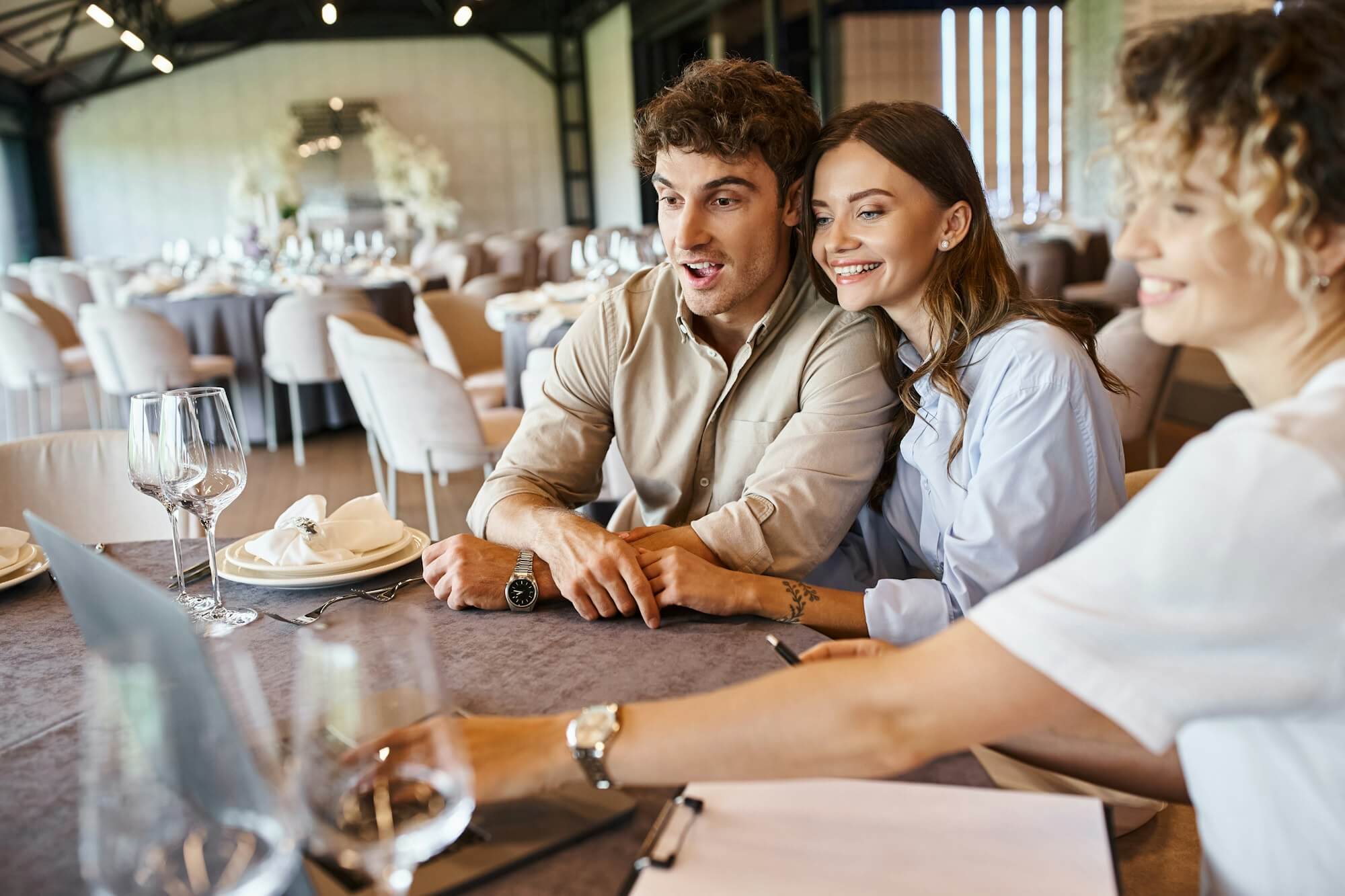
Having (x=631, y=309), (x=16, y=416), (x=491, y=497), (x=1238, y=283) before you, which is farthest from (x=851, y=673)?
(x=16, y=416)

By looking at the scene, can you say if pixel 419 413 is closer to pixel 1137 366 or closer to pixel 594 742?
pixel 1137 366

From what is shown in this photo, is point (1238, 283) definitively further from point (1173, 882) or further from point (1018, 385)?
point (1173, 882)

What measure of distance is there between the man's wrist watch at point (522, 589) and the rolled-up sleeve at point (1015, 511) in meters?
0.46

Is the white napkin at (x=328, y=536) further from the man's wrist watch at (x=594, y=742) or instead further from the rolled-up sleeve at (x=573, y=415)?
the man's wrist watch at (x=594, y=742)

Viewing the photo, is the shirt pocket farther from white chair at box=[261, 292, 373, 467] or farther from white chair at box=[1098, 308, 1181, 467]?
Answer: white chair at box=[261, 292, 373, 467]

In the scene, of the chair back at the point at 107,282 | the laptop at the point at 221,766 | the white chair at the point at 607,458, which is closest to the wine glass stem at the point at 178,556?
the laptop at the point at 221,766

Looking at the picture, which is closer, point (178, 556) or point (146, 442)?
point (146, 442)

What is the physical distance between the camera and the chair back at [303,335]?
234 inches

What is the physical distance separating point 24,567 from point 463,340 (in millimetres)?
3833

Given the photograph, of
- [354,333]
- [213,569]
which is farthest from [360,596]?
[354,333]

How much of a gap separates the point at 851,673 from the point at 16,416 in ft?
28.9

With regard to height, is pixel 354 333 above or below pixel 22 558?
above

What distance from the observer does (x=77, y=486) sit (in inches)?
86.0

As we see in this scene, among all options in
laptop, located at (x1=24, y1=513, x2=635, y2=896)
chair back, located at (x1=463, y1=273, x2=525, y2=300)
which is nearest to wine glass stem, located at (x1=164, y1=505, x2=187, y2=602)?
laptop, located at (x1=24, y1=513, x2=635, y2=896)
